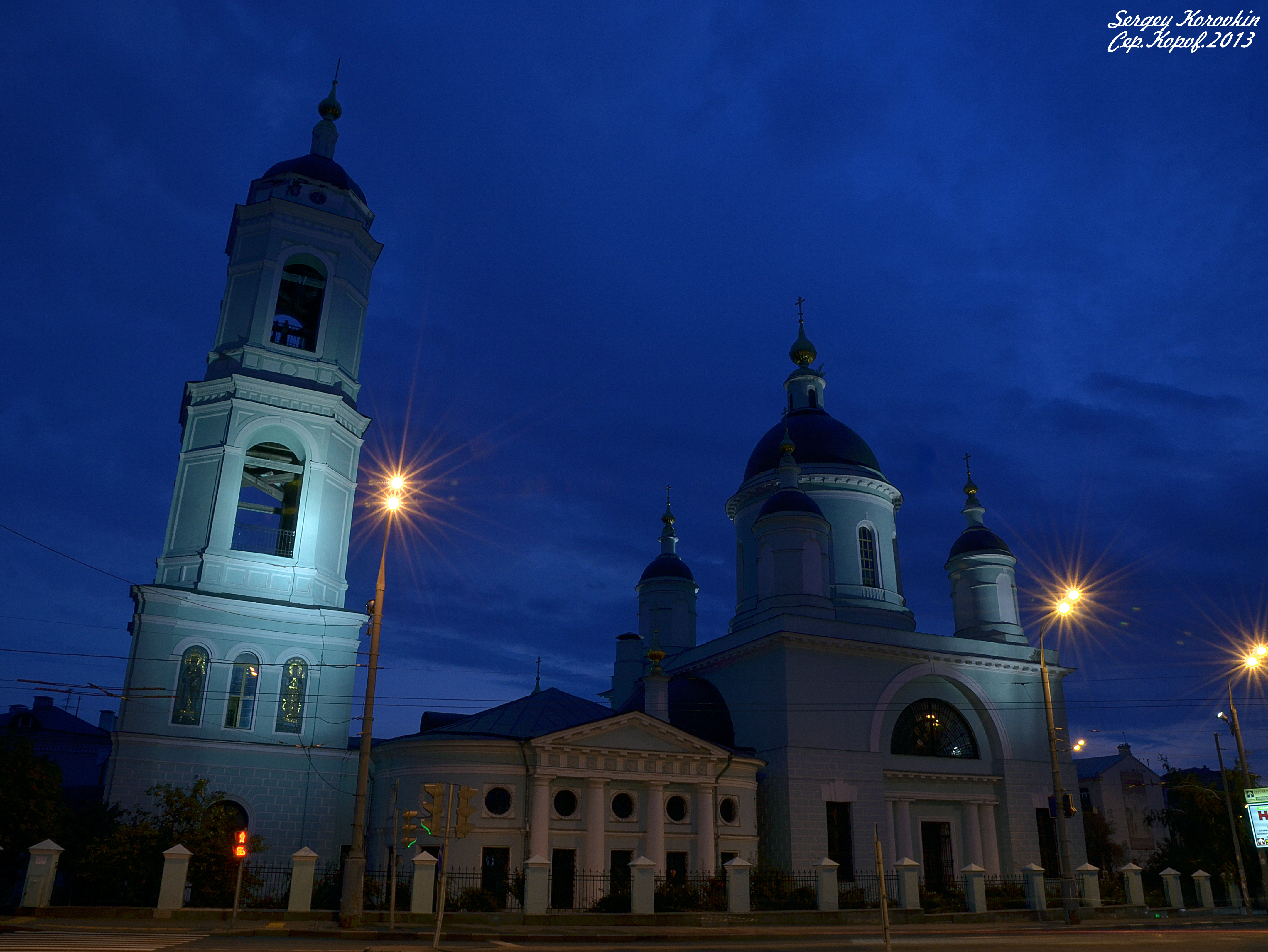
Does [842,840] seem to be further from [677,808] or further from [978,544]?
[978,544]

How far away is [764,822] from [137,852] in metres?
18.0

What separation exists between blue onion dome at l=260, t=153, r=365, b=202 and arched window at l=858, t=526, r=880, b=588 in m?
23.1

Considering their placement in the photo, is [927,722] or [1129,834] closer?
[927,722]

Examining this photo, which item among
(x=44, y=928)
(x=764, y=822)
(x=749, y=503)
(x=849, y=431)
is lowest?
(x=44, y=928)

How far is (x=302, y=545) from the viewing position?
1020 inches

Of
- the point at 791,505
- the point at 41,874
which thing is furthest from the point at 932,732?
the point at 41,874

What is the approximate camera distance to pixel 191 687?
23750 mm

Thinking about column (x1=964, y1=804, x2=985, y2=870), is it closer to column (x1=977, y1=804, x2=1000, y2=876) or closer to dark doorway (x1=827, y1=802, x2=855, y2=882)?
column (x1=977, y1=804, x2=1000, y2=876)

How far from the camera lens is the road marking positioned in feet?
37.0

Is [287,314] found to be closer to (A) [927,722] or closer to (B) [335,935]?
(B) [335,935]

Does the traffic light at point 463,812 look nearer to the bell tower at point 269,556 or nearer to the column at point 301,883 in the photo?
the column at point 301,883

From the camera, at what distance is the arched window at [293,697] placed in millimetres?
24531

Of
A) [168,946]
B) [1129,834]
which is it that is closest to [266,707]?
[168,946]

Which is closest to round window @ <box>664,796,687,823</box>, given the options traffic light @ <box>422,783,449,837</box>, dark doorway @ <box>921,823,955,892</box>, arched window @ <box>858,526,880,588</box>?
dark doorway @ <box>921,823,955,892</box>
